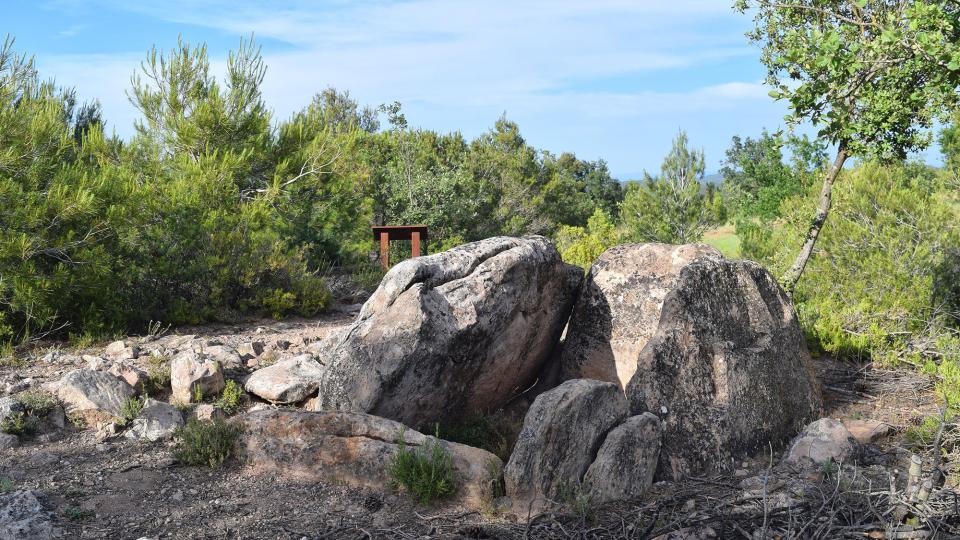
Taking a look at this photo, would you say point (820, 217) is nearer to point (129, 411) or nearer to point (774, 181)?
point (129, 411)

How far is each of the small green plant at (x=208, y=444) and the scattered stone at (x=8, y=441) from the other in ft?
4.91

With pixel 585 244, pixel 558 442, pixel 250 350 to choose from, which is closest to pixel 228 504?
pixel 558 442

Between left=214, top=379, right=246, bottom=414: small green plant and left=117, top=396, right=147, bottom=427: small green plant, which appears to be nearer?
left=117, top=396, right=147, bottom=427: small green plant

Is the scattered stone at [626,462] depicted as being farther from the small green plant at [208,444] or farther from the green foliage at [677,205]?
the green foliage at [677,205]

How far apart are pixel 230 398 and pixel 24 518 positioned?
8.43ft

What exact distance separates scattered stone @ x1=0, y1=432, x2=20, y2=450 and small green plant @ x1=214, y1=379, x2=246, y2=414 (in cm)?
168

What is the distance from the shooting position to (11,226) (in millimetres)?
10133

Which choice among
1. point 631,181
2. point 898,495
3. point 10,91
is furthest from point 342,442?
point 631,181

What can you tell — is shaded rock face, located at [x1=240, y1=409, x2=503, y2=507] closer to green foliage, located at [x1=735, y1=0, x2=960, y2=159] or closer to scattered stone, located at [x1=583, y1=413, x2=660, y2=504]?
scattered stone, located at [x1=583, y1=413, x2=660, y2=504]

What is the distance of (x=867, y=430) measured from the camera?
801 cm

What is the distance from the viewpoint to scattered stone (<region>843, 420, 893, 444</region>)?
7.82 m

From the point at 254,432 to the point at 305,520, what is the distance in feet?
4.28

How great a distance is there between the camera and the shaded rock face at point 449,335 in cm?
710

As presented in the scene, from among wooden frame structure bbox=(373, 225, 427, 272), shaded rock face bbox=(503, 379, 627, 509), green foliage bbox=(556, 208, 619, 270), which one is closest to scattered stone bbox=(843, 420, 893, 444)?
shaded rock face bbox=(503, 379, 627, 509)
